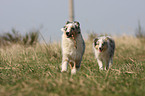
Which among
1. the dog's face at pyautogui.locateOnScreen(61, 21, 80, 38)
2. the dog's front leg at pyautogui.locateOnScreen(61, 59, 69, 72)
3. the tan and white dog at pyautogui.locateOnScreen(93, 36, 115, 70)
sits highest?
the dog's face at pyautogui.locateOnScreen(61, 21, 80, 38)

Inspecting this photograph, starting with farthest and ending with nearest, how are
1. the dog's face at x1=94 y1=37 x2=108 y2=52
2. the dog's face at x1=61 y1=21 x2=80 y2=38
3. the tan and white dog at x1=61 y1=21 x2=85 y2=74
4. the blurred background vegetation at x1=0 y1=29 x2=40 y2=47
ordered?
the blurred background vegetation at x1=0 y1=29 x2=40 y2=47 → the dog's face at x1=94 y1=37 x2=108 y2=52 → the tan and white dog at x1=61 y1=21 x2=85 y2=74 → the dog's face at x1=61 y1=21 x2=80 y2=38

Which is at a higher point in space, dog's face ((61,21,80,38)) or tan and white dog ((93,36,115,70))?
dog's face ((61,21,80,38))

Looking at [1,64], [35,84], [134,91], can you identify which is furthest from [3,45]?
[134,91]

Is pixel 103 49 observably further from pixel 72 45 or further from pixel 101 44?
pixel 72 45

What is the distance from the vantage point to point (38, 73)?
180 inches

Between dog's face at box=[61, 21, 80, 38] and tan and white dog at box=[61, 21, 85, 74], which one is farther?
tan and white dog at box=[61, 21, 85, 74]

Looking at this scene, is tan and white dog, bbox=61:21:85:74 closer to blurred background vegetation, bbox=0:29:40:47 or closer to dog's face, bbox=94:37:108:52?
dog's face, bbox=94:37:108:52

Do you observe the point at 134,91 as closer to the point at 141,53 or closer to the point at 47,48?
the point at 47,48

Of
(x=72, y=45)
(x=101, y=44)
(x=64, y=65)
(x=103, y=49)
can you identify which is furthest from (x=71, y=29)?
(x=103, y=49)

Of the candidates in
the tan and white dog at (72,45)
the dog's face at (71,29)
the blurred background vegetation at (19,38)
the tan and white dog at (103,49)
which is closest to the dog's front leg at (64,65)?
the tan and white dog at (72,45)

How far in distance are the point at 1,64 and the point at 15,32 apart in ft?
17.2

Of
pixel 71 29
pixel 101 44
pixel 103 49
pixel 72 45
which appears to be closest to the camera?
pixel 71 29

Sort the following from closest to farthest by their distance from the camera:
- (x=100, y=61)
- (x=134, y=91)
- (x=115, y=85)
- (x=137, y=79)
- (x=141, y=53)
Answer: (x=134, y=91), (x=115, y=85), (x=137, y=79), (x=100, y=61), (x=141, y=53)

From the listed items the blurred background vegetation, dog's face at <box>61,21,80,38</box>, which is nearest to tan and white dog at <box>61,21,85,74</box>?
dog's face at <box>61,21,80,38</box>
